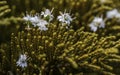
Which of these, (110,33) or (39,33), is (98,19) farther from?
(39,33)

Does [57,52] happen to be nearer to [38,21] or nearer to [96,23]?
[38,21]

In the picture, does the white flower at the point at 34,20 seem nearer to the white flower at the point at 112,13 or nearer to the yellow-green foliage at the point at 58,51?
the yellow-green foliage at the point at 58,51

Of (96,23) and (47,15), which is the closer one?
(47,15)

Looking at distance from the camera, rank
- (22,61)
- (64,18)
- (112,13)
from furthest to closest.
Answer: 1. (112,13)
2. (64,18)
3. (22,61)

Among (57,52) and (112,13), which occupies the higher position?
(112,13)

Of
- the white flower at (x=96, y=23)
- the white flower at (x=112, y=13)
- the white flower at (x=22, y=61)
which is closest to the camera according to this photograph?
the white flower at (x=22, y=61)

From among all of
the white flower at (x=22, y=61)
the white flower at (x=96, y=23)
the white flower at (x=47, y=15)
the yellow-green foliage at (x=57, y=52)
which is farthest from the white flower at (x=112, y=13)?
the white flower at (x=22, y=61)

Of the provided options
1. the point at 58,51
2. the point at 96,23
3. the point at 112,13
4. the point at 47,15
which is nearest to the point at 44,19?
the point at 47,15

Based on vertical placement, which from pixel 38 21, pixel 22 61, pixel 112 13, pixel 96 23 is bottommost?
pixel 22 61

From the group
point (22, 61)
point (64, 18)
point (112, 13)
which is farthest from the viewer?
point (112, 13)

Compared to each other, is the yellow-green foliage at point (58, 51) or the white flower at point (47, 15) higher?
the white flower at point (47, 15)
